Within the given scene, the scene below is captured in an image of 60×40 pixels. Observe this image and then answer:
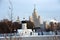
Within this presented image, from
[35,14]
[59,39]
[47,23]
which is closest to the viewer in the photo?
[59,39]

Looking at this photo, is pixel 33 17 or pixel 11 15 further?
pixel 33 17

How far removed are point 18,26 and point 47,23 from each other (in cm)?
2221

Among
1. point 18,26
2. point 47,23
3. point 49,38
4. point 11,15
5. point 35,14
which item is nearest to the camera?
point 11,15

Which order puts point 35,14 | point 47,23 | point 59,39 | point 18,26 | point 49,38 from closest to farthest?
point 59,39, point 49,38, point 18,26, point 47,23, point 35,14

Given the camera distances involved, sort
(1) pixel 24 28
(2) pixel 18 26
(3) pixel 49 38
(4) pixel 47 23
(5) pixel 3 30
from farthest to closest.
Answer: (4) pixel 47 23 < (2) pixel 18 26 < (5) pixel 3 30 < (1) pixel 24 28 < (3) pixel 49 38

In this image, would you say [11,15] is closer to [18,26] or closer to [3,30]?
[3,30]

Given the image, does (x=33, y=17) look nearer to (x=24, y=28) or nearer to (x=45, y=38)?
(x=24, y=28)

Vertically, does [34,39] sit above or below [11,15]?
below

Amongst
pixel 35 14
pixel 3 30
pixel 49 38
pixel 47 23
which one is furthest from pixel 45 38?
pixel 35 14

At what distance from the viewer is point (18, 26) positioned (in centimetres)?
6025

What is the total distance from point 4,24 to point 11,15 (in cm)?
4261

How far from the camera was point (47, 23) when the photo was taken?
8119 cm

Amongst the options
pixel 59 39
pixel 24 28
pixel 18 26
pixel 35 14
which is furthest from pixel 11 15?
pixel 35 14

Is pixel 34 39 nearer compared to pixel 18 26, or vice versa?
pixel 34 39
